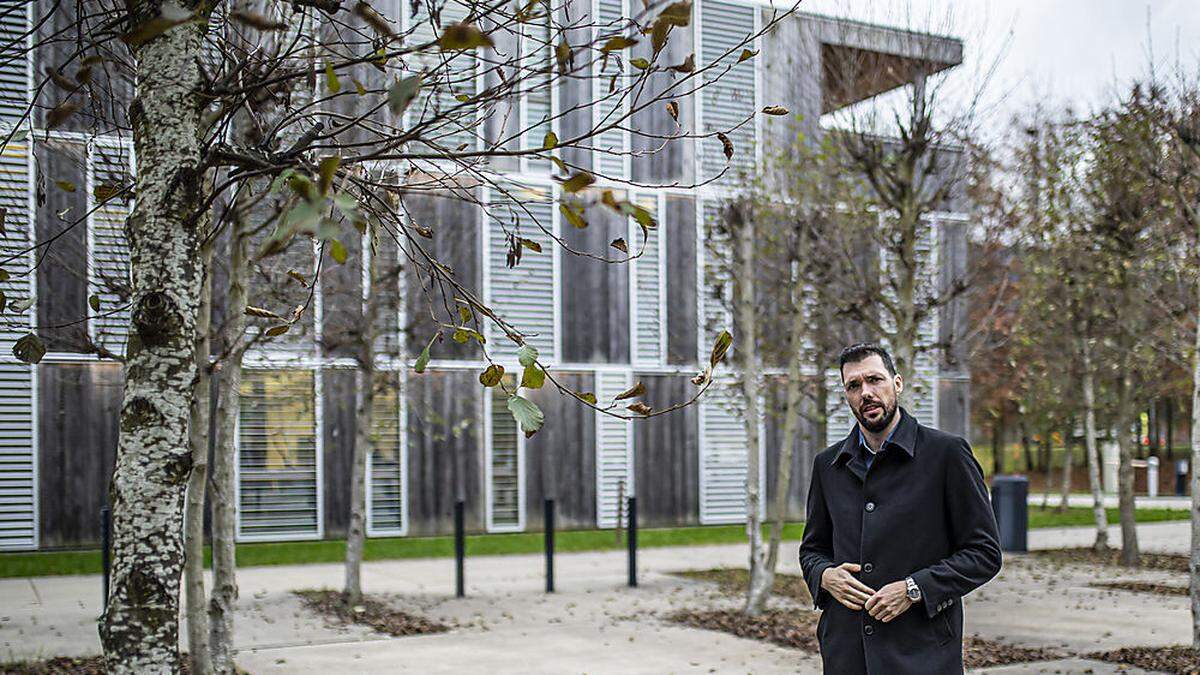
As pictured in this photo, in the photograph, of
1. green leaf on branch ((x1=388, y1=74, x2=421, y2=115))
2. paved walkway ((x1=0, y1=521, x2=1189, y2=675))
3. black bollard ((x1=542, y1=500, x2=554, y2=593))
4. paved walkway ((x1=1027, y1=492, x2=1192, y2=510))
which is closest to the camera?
green leaf on branch ((x1=388, y1=74, x2=421, y2=115))

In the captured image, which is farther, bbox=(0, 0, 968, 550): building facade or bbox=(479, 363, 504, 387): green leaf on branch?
bbox=(0, 0, 968, 550): building facade

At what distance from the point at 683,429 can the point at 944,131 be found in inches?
446

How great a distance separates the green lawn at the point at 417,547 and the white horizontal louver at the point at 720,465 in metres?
0.40

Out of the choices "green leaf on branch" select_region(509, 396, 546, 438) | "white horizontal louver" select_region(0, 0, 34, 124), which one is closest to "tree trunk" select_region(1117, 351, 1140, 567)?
"white horizontal louver" select_region(0, 0, 34, 124)

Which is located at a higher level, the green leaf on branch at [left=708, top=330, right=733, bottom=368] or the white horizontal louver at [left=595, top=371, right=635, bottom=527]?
the green leaf on branch at [left=708, top=330, right=733, bottom=368]

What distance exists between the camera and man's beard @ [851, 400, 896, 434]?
4.69 meters

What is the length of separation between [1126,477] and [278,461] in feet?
41.7

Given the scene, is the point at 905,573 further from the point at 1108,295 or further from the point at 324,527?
the point at 324,527

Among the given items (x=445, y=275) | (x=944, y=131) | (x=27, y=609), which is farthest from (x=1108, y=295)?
(x=445, y=275)

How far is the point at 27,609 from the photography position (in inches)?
513

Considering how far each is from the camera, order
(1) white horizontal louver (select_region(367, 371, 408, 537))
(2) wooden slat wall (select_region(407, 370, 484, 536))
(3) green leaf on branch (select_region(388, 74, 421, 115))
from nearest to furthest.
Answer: (3) green leaf on branch (select_region(388, 74, 421, 115)) < (1) white horizontal louver (select_region(367, 371, 408, 537)) < (2) wooden slat wall (select_region(407, 370, 484, 536))

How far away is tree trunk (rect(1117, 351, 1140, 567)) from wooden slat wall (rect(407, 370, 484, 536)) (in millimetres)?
10046

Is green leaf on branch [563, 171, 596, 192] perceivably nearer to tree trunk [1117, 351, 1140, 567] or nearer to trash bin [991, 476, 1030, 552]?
tree trunk [1117, 351, 1140, 567]

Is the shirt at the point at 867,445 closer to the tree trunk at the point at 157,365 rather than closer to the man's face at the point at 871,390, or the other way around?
the man's face at the point at 871,390
